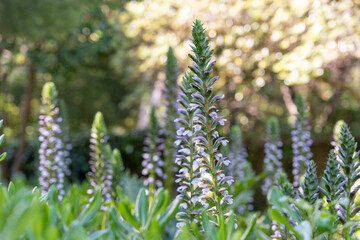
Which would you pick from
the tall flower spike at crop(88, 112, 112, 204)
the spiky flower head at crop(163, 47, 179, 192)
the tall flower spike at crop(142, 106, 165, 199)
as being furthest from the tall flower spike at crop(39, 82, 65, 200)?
the spiky flower head at crop(163, 47, 179, 192)

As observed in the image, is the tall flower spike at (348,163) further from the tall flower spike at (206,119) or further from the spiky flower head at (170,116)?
the spiky flower head at (170,116)

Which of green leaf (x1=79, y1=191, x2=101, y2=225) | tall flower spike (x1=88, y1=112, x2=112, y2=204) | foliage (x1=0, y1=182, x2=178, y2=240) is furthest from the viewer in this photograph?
tall flower spike (x1=88, y1=112, x2=112, y2=204)

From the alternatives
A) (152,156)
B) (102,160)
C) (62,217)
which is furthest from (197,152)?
(152,156)

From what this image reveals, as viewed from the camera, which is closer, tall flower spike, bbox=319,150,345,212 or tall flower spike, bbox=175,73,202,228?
tall flower spike, bbox=319,150,345,212

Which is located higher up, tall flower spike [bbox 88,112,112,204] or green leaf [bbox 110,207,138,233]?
tall flower spike [bbox 88,112,112,204]

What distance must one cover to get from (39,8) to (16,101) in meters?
14.1

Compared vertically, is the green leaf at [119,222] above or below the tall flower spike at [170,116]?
below

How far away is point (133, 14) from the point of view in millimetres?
11828

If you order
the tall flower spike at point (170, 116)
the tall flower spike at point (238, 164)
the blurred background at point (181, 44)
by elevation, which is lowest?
the tall flower spike at point (238, 164)

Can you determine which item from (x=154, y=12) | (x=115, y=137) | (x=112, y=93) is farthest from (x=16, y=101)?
(x=154, y=12)

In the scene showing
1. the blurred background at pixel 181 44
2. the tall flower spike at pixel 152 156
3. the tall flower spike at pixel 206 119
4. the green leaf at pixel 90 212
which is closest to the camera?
the green leaf at pixel 90 212

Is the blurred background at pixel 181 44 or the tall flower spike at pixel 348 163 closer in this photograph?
the tall flower spike at pixel 348 163

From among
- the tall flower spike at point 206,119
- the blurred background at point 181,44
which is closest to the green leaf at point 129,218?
the tall flower spike at point 206,119

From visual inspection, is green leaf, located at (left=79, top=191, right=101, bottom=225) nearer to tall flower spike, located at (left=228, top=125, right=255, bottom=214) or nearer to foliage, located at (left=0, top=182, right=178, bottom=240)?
foliage, located at (left=0, top=182, right=178, bottom=240)
